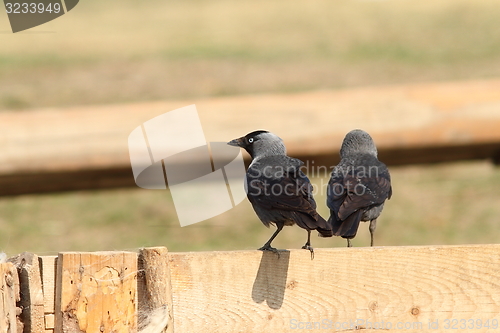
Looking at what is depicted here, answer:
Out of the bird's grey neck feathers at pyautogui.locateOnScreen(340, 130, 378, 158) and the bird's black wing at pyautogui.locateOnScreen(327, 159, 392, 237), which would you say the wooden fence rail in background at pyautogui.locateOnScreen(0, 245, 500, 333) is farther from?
the bird's grey neck feathers at pyautogui.locateOnScreen(340, 130, 378, 158)

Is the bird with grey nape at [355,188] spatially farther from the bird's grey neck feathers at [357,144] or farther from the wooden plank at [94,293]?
the wooden plank at [94,293]

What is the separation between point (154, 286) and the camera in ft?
8.89

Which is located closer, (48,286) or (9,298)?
(9,298)

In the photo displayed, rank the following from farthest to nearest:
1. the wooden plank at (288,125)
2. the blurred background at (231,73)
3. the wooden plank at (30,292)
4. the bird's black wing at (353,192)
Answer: the blurred background at (231,73)
the wooden plank at (288,125)
the bird's black wing at (353,192)
the wooden plank at (30,292)

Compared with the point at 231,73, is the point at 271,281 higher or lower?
lower

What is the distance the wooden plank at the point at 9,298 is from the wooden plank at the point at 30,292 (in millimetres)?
27

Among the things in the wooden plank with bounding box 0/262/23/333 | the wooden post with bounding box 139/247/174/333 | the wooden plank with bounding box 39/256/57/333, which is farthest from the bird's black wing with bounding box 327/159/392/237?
the wooden plank with bounding box 0/262/23/333

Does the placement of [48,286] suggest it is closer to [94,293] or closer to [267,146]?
[94,293]

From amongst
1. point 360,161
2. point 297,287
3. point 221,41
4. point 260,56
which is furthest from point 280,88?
point 297,287

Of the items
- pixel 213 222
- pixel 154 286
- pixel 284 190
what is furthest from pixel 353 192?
pixel 213 222

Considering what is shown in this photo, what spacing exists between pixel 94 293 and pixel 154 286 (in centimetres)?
24

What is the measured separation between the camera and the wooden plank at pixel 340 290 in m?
2.83

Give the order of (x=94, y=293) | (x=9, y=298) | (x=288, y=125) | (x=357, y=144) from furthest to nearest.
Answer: (x=288, y=125) → (x=357, y=144) → (x=94, y=293) → (x=9, y=298)

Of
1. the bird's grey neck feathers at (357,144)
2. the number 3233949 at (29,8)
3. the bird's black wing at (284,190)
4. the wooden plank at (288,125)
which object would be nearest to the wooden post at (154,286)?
the bird's black wing at (284,190)
